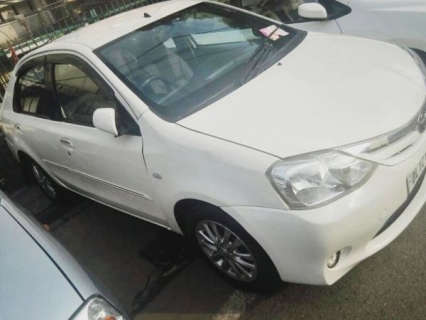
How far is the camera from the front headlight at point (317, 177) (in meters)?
1.75

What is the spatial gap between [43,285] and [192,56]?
1663 millimetres

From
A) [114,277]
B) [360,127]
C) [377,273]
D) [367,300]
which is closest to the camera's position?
[360,127]

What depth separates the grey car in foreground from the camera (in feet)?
5.07

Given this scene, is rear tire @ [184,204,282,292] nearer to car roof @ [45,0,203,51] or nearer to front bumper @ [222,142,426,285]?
Result: front bumper @ [222,142,426,285]

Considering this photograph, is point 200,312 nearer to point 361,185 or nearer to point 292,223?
point 292,223

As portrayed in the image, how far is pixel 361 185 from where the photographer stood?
5.82 ft

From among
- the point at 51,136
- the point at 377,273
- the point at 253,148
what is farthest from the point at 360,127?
the point at 51,136

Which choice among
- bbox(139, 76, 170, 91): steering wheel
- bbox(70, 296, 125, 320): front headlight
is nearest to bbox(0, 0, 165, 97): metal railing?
bbox(139, 76, 170, 91): steering wheel

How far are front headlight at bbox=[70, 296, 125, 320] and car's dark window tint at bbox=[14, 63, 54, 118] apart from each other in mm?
1879

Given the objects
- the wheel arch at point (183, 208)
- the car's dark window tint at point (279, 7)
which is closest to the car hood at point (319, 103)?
the wheel arch at point (183, 208)

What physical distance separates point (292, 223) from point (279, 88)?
2.78ft

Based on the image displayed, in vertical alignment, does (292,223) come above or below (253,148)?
below

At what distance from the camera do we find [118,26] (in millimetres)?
2762

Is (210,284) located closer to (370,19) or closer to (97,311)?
(97,311)
